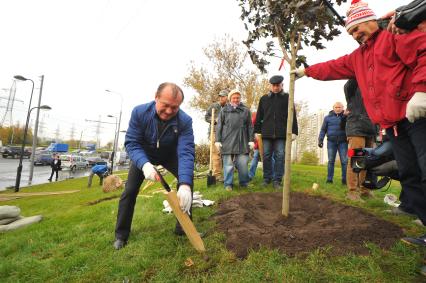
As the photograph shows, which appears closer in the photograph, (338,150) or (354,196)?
(354,196)

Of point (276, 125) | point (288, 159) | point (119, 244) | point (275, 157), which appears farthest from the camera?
point (275, 157)

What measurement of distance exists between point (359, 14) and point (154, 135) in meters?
2.48

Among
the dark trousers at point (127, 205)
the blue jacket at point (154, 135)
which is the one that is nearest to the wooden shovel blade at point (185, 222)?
the blue jacket at point (154, 135)

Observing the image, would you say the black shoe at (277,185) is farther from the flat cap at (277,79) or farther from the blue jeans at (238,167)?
the flat cap at (277,79)

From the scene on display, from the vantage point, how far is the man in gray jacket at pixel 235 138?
5.92m

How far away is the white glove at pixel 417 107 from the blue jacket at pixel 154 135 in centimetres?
211

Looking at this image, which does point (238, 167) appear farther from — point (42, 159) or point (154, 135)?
point (42, 159)

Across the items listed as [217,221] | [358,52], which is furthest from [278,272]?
[358,52]

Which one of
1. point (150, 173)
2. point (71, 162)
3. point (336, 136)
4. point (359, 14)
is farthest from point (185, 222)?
point (71, 162)

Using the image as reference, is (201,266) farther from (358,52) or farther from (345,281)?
(358,52)

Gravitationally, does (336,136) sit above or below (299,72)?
below

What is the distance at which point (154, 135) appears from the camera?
3.31 meters

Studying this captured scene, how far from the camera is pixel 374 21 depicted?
2.55 m

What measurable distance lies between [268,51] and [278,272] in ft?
9.80
